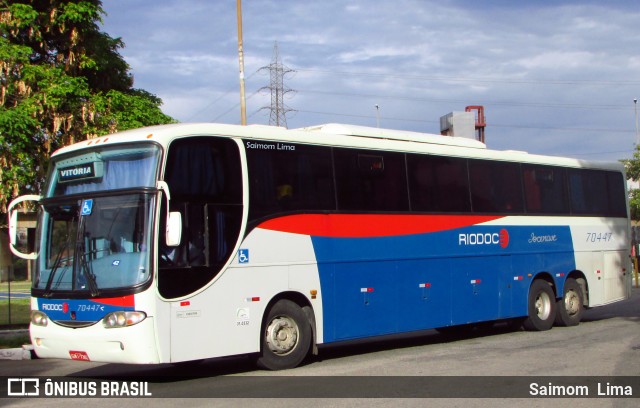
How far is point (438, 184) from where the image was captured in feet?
47.1

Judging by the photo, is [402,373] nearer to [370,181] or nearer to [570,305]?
[370,181]

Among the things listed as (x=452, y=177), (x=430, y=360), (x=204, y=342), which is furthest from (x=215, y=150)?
(x=452, y=177)

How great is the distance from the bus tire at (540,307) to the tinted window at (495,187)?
1.75 meters

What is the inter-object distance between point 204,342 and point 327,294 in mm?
2479

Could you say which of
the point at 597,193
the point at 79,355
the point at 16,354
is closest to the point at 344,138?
the point at 79,355

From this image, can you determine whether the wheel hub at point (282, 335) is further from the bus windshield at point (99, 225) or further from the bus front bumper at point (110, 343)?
the bus windshield at point (99, 225)

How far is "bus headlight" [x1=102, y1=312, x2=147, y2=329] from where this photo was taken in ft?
31.7

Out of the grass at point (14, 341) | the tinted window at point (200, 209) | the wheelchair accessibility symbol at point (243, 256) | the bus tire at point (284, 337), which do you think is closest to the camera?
the tinted window at point (200, 209)

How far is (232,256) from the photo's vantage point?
1082cm

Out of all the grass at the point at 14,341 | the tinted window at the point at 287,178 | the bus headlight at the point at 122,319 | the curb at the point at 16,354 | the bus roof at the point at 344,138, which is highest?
the bus roof at the point at 344,138

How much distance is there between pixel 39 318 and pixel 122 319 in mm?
1585

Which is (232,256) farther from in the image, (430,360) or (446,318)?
(446,318)

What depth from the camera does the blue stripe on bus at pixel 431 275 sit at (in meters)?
12.4

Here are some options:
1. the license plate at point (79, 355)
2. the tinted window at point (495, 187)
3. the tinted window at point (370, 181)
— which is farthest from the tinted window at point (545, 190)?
the license plate at point (79, 355)
